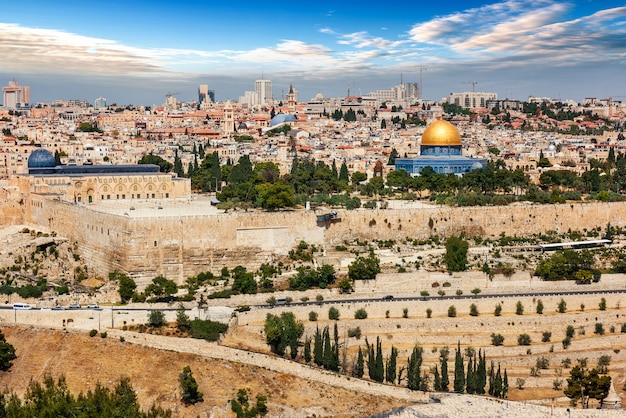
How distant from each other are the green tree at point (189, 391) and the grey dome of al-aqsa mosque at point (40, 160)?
70.1ft

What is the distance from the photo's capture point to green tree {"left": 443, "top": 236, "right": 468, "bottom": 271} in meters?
30.4

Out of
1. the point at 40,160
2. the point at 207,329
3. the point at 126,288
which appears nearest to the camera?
the point at 207,329

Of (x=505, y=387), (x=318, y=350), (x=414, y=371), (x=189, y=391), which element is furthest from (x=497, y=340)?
(x=189, y=391)

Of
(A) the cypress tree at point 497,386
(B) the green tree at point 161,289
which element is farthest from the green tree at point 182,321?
(A) the cypress tree at point 497,386

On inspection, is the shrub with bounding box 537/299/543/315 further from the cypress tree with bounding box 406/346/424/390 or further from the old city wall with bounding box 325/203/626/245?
the old city wall with bounding box 325/203/626/245

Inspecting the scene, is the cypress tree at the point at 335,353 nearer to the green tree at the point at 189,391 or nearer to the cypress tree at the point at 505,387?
the green tree at the point at 189,391

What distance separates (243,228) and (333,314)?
6.60m

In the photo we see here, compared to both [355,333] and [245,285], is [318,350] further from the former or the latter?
[245,285]

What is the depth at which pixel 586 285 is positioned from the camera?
30141 millimetres

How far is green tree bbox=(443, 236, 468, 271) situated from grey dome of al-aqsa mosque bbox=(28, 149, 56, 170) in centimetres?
1983

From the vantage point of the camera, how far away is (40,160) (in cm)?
4025

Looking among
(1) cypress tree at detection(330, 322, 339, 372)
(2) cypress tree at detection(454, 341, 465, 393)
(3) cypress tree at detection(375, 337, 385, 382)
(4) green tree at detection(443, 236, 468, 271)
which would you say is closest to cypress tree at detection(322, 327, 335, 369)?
(1) cypress tree at detection(330, 322, 339, 372)

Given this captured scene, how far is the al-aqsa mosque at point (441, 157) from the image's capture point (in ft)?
163

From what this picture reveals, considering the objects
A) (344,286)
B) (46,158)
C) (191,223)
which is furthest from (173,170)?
(344,286)
